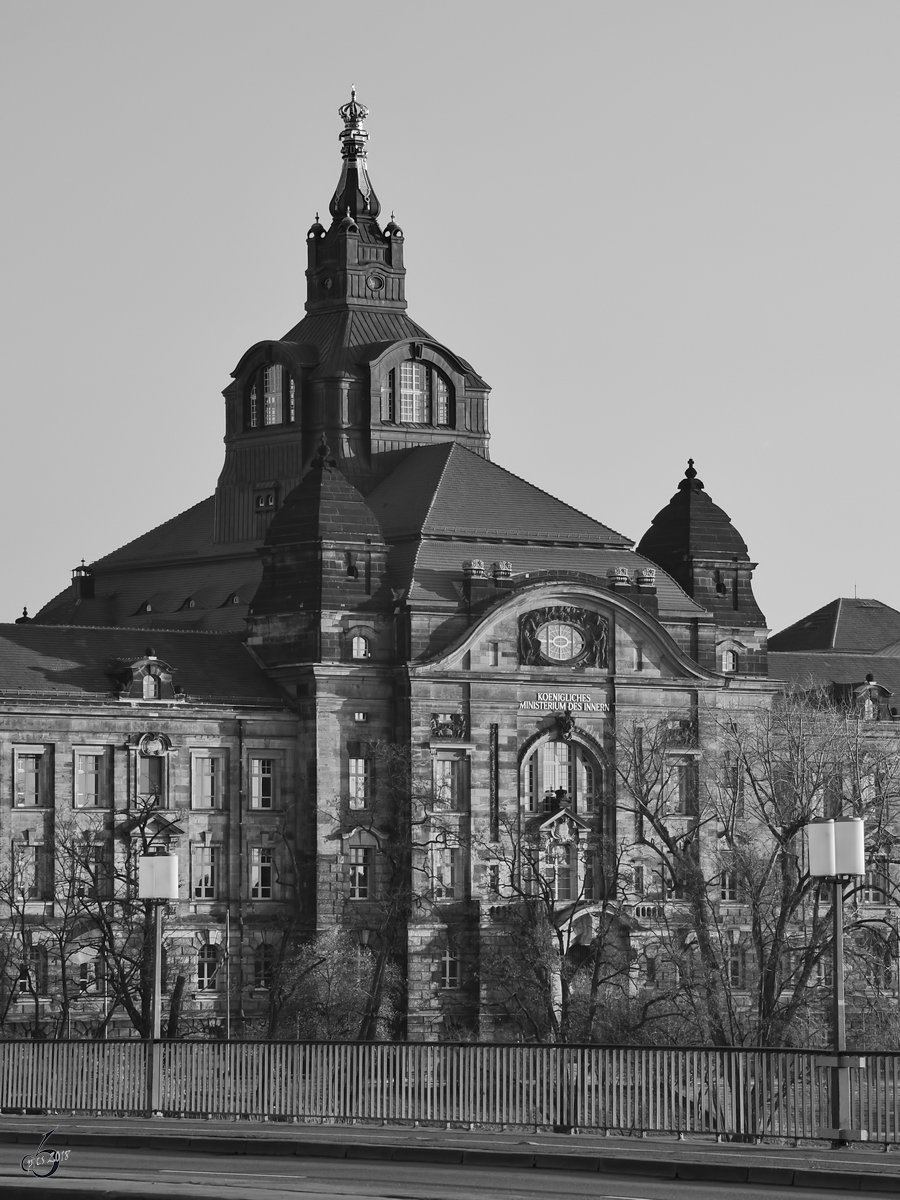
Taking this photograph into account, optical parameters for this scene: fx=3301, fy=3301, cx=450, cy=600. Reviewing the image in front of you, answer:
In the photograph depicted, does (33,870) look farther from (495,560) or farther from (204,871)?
(495,560)

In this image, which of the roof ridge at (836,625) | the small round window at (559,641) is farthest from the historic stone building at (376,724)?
the roof ridge at (836,625)

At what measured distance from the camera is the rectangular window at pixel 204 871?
4835 inches

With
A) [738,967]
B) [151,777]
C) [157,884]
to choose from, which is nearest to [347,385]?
[151,777]

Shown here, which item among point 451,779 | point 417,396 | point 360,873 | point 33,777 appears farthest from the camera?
point 417,396

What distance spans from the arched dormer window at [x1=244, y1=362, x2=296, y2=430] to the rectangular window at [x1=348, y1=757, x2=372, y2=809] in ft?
58.1

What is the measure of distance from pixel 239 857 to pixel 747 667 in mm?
23775

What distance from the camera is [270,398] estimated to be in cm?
13775

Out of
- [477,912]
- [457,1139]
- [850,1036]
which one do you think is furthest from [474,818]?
[457,1139]

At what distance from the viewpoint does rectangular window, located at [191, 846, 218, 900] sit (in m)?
123

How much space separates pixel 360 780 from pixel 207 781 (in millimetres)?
5788

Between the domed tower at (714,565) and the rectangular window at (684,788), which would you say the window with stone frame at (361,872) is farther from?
the domed tower at (714,565)

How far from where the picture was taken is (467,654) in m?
125

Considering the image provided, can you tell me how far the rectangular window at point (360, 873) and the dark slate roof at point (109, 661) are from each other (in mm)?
6450

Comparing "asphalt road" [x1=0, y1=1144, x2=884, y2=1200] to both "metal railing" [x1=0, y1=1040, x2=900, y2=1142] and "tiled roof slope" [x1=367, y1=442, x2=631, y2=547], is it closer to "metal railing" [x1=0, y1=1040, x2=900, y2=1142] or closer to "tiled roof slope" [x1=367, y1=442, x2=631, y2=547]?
"metal railing" [x1=0, y1=1040, x2=900, y2=1142]
